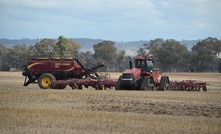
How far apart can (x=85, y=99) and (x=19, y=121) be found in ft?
A: 26.5

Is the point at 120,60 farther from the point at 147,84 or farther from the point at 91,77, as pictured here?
the point at 147,84

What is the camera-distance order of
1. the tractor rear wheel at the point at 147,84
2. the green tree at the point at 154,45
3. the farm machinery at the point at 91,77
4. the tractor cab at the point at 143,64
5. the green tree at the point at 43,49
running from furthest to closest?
the green tree at the point at 154,45
the green tree at the point at 43,49
the tractor cab at the point at 143,64
the farm machinery at the point at 91,77
the tractor rear wheel at the point at 147,84

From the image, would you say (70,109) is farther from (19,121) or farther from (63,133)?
(63,133)

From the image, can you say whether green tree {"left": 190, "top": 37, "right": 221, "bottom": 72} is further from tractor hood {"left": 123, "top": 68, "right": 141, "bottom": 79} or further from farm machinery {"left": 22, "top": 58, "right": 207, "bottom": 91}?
tractor hood {"left": 123, "top": 68, "right": 141, "bottom": 79}

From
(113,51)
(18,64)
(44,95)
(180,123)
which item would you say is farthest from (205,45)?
(180,123)

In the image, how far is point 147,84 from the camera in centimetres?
2783

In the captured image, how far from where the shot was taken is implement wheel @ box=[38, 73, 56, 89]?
30859 millimetres

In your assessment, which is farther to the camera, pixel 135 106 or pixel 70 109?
pixel 135 106

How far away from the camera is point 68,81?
29.7m

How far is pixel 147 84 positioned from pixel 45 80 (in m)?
8.24

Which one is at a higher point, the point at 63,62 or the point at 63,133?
the point at 63,62

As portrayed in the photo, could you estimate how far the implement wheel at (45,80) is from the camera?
30859 mm

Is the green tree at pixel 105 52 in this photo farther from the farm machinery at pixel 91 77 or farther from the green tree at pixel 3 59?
the farm machinery at pixel 91 77

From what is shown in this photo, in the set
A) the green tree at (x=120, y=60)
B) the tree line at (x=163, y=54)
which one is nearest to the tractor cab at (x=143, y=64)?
the tree line at (x=163, y=54)
